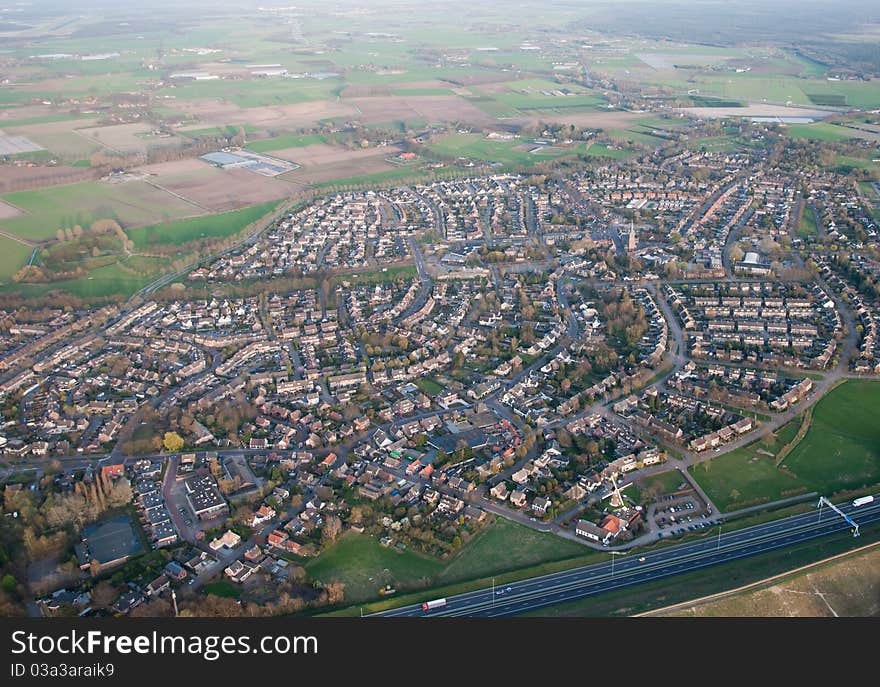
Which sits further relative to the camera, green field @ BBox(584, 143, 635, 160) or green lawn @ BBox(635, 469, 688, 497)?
green field @ BBox(584, 143, 635, 160)

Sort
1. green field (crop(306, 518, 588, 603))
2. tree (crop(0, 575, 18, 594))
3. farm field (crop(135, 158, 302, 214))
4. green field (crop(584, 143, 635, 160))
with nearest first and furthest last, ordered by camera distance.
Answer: tree (crop(0, 575, 18, 594)), green field (crop(306, 518, 588, 603)), farm field (crop(135, 158, 302, 214)), green field (crop(584, 143, 635, 160))

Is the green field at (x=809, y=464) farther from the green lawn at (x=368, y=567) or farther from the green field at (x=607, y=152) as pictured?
the green field at (x=607, y=152)

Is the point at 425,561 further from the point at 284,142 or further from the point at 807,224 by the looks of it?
the point at 284,142

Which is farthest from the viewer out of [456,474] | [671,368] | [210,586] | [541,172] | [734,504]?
A: [541,172]

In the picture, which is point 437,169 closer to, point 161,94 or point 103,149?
point 103,149

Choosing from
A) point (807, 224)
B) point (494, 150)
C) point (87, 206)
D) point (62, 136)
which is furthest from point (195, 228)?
point (807, 224)

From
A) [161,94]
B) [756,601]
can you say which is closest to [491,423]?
[756,601]

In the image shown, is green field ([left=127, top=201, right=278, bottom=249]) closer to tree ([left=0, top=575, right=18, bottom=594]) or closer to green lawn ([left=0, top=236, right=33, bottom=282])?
green lawn ([left=0, top=236, right=33, bottom=282])

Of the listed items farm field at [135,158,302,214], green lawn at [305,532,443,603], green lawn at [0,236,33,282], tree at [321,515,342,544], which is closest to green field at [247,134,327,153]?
farm field at [135,158,302,214]
